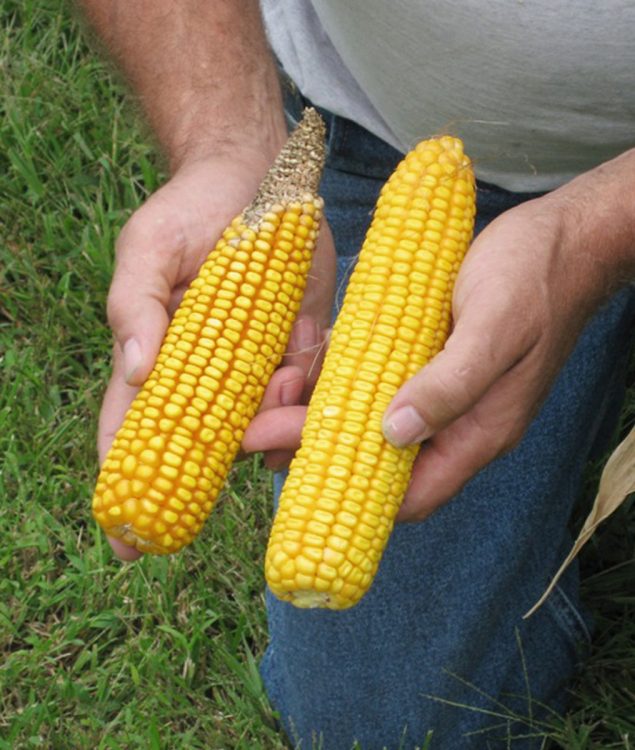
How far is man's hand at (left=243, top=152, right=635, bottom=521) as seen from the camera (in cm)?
215

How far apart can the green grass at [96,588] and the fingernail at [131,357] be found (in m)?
0.95

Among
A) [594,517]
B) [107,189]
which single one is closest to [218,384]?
[594,517]

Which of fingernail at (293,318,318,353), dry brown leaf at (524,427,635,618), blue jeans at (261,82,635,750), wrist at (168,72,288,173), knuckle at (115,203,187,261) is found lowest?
blue jeans at (261,82,635,750)

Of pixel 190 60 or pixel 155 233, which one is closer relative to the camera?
pixel 155 233

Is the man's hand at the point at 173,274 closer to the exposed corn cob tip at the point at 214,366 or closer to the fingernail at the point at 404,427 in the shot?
the exposed corn cob tip at the point at 214,366

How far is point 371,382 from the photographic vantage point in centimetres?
223

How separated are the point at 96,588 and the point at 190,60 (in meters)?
1.29

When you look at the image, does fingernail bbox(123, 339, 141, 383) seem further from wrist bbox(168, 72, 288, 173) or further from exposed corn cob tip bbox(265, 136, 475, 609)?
wrist bbox(168, 72, 288, 173)

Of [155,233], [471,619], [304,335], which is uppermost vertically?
[155,233]

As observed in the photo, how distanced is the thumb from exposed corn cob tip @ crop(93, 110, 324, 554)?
1.12ft

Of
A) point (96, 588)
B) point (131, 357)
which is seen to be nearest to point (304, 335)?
point (131, 357)

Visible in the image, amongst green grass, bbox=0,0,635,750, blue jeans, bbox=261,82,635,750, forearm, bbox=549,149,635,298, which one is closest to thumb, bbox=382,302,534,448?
forearm, bbox=549,149,635,298

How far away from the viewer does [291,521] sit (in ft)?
7.02

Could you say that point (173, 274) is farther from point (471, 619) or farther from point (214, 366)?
point (471, 619)
